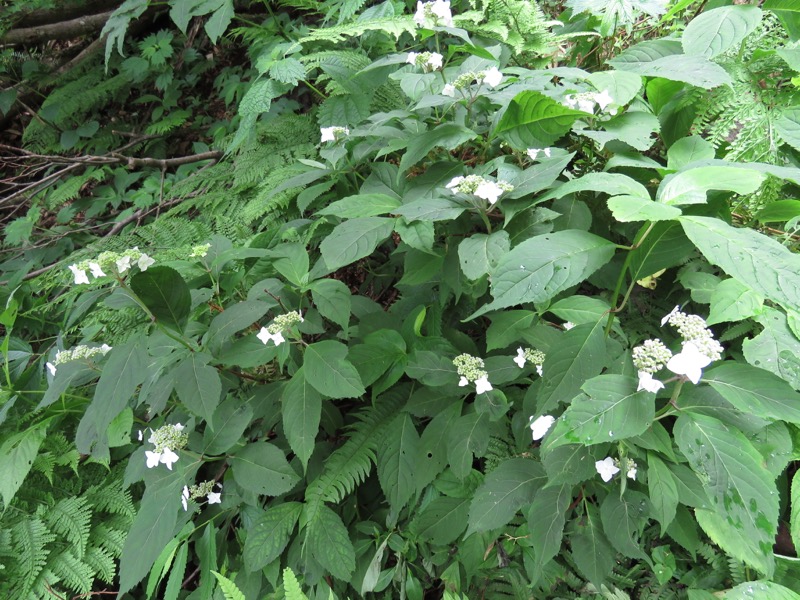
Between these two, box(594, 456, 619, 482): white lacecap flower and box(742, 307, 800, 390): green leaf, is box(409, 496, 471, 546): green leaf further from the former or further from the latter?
box(742, 307, 800, 390): green leaf

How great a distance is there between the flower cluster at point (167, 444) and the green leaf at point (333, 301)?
1.84 feet

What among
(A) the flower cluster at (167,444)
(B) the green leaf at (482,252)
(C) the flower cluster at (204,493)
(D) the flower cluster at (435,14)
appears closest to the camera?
(B) the green leaf at (482,252)

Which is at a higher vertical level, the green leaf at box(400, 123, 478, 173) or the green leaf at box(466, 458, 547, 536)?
the green leaf at box(400, 123, 478, 173)

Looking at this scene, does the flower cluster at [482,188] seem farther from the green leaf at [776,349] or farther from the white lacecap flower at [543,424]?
the green leaf at [776,349]

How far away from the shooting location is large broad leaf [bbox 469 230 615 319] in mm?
995

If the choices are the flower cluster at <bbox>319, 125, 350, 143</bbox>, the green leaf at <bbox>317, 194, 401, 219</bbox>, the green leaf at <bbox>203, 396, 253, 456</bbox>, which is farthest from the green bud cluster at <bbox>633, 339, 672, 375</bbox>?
the flower cluster at <bbox>319, 125, 350, 143</bbox>

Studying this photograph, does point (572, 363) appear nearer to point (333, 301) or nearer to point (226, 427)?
point (333, 301)

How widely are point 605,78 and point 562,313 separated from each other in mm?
745

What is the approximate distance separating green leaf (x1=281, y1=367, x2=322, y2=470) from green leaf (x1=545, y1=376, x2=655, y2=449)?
684 millimetres

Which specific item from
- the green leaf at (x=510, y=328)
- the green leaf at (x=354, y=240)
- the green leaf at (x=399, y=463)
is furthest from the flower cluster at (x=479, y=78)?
the green leaf at (x=399, y=463)

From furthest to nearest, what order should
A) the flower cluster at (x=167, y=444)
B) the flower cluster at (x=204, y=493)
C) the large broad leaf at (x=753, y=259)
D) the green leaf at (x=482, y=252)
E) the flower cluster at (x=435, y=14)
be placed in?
the flower cluster at (x=435, y=14), the flower cluster at (x=204, y=493), the flower cluster at (x=167, y=444), the green leaf at (x=482, y=252), the large broad leaf at (x=753, y=259)

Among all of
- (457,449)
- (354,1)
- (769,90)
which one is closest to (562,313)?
(457,449)

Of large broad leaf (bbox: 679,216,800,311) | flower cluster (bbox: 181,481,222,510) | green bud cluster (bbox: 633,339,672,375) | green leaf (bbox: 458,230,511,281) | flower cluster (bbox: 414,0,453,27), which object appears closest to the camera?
large broad leaf (bbox: 679,216,800,311)

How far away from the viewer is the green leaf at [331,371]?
1.29 meters
